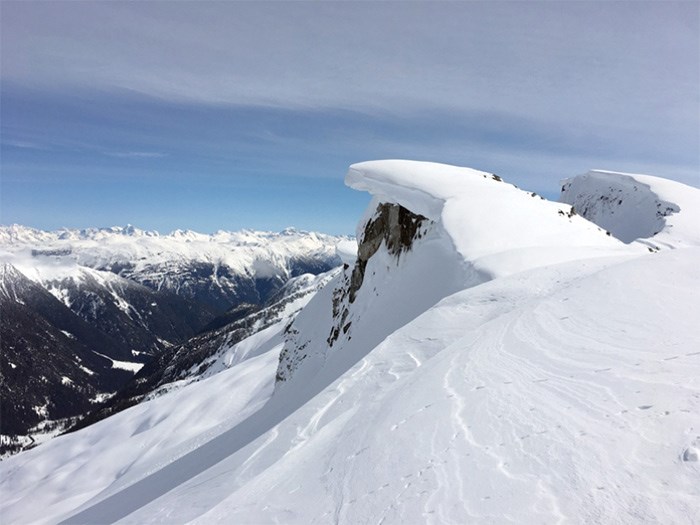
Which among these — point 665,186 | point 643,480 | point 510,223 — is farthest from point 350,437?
point 665,186

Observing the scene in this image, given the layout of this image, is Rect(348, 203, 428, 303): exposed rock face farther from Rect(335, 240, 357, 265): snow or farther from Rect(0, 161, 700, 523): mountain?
Rect(0, 161, 700, 523): mountain

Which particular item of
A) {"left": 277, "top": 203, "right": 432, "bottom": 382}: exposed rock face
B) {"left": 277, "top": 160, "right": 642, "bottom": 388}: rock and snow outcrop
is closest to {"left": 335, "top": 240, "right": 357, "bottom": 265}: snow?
{"left": 277, "top": 203, "right": 432, "bottom": 382}: exposed rock face

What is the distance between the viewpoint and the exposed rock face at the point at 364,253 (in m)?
23.6

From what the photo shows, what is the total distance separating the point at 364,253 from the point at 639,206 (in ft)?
167

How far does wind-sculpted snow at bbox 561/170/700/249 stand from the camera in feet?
145

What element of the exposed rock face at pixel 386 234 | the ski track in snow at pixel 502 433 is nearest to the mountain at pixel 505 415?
the ski track in snow at pixel 502 433

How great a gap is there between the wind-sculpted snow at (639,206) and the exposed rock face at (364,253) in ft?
83.7

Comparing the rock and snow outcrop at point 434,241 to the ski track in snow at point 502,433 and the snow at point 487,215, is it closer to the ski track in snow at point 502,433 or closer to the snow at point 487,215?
the snow at point 487,215

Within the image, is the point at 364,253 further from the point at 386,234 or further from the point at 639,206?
the point at 639,206

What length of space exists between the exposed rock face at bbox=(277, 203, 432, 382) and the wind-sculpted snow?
83.7 feet

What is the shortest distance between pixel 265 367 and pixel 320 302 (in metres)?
33.8

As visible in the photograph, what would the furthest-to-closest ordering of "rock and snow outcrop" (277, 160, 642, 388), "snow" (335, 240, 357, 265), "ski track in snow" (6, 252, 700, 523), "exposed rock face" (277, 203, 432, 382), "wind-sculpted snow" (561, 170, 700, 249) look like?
"wind-sculpted snow" (561, 170, 700, 249)
"snow" (335, 240, 357, 265)
"exposed rock face" (277, 203, 432, 382)
"rock and snow outcrop" (277, 160, 642, 388)
"ski track in snow" (6, 252, 700, 523)

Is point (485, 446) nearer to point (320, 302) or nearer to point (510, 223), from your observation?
point (510, 223)

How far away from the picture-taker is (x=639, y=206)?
5822cm
